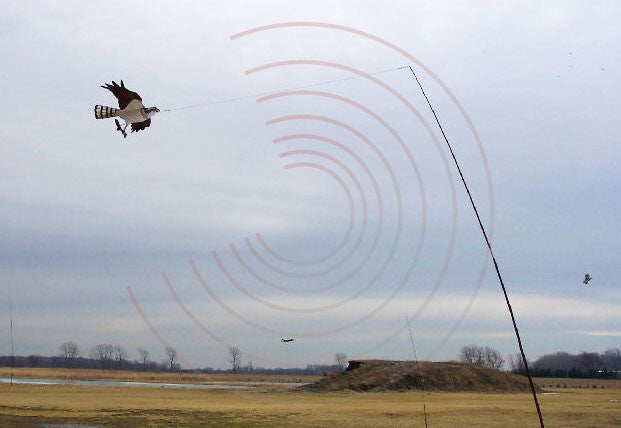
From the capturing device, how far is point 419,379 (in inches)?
3201

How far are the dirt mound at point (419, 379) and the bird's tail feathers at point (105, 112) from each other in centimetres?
6621

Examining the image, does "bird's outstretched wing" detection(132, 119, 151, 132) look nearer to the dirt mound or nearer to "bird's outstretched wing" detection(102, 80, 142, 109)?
"bird's outstretched wing" detection(102, 80, 142, 109)

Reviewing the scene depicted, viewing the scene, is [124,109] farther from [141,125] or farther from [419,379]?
[419,379]

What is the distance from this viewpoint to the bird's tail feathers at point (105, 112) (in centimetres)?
1959

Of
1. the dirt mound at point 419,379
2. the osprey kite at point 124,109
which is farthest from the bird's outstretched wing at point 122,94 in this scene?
the dirt mound at point 419,379

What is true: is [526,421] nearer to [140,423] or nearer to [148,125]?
[140,423]

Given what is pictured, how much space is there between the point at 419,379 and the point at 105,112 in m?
70.3

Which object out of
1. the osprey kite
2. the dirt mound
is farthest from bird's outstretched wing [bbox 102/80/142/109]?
the dirt mound

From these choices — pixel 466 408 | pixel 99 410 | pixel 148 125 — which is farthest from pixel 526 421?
pixel 148 125

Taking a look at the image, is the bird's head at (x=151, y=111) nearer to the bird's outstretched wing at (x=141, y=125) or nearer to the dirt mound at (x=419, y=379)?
the bird's outstretched wing at (x=141, y=125)

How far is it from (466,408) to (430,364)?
4031cm

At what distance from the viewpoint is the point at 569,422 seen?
1550 inches

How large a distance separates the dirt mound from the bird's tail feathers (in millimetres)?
66210

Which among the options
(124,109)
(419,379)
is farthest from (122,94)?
(419,379)
